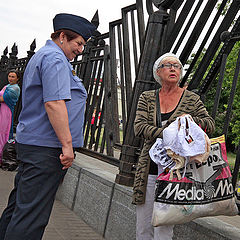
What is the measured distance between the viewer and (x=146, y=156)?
3199 millimetres

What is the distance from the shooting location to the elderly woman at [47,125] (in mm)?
2934

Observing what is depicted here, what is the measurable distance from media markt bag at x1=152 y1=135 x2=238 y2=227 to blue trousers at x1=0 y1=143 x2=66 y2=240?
2.51 ft

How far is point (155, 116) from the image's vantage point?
319 centimetres

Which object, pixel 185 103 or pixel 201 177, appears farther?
pixel 185 103

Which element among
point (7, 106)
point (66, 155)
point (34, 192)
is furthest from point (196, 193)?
point (7, 106)

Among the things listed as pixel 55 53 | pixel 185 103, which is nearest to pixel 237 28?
pixel 185 103

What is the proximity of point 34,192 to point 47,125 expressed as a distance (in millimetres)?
462

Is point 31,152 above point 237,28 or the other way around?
the other way around

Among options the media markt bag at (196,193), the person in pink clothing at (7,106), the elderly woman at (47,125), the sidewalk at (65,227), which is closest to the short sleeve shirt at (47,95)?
the elderly woman at (47,125)

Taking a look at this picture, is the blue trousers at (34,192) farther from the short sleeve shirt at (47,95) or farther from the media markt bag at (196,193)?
the media markt bag at (196,193)

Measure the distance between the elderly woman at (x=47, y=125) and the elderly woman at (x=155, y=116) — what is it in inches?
18.9

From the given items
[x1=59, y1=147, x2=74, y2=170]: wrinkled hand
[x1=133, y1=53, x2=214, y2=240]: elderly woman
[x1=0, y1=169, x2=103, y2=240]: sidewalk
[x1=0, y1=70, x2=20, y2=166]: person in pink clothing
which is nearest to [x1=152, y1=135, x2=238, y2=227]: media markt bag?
[x1=133, y1=53, x2=214, y2=240]: elderly woman

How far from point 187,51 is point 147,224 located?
5.46 ft

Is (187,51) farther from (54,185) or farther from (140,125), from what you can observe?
(54,185)
